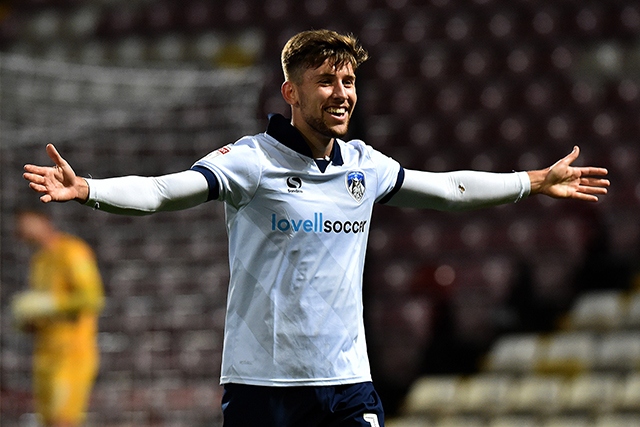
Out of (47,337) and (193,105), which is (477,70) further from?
(47,337)

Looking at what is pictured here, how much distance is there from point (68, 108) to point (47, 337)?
7.09 feet

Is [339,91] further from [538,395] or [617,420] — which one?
[538,395]

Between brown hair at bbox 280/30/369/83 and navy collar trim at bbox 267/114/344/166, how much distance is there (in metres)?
0.14

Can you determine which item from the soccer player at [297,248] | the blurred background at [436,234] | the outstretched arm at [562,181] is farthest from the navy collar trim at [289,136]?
the blurred background at [436,234]

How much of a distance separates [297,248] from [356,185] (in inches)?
11.7

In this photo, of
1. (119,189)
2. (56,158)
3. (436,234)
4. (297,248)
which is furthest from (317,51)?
(436,234)

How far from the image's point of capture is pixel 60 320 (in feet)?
25.0

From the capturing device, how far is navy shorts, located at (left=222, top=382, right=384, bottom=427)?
3.09m

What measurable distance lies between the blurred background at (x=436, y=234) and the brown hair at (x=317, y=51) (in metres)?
3.23

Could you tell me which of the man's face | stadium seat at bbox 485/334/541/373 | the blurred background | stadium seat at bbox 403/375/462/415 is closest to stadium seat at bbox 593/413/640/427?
the blurred background

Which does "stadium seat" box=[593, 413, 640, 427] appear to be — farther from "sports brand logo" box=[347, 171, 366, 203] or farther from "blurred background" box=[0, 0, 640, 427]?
"sports brand logo" box=[347, 171, 366, 203]

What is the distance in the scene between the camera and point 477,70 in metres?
10.2

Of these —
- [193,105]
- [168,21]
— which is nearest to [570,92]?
[193,105]

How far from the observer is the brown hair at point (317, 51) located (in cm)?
321
